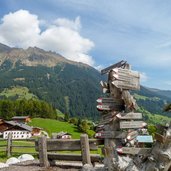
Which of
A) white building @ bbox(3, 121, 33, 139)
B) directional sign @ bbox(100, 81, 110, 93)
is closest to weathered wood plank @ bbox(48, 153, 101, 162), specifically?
directional sign @ bbox(100, 81, 110, 93)

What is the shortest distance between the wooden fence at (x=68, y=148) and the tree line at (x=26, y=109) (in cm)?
12928

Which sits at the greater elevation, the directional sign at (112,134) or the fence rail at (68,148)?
the directional sign at (112,134)

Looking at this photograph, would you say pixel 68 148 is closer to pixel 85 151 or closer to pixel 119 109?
pixel 85 151

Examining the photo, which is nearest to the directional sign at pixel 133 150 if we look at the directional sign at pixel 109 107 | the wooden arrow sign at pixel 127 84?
the directional sign at pixel 109 107

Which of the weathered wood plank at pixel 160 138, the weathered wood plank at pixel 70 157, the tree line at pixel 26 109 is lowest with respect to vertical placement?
the weathered wood plank at pixel 70 157

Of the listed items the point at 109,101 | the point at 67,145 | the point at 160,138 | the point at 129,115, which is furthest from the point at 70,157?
the point at 160,138

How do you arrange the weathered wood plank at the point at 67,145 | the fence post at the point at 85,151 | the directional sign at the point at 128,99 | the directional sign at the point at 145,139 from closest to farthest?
the directional sign at the point at 145,139, the directional sign at the point at 128,99, the fence post at the point at 85,151, the weathered wood plank at the point at 67,145

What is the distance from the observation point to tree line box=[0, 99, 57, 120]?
143 meters

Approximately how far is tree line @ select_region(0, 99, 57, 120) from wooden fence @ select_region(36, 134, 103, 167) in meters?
129

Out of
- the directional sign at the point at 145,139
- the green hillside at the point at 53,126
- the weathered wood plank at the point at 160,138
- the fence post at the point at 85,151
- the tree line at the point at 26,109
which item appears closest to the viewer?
the weathered wood plank at the point at 160,138

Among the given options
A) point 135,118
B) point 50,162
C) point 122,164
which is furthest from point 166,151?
point 50,162

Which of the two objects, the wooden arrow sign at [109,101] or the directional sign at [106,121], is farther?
the wooden arrow sign at [109,101]

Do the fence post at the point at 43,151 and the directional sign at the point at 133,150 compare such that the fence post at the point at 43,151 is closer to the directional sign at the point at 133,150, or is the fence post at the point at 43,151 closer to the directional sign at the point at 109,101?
the directional sign at the point at 109,101

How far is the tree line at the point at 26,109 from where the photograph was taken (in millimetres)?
143125
